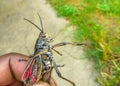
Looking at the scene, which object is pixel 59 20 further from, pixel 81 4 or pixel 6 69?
pixel 6 69

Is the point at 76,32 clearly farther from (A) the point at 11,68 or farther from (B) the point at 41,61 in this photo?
(B) the point at 41,61

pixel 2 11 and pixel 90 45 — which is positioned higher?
pixel 2 11

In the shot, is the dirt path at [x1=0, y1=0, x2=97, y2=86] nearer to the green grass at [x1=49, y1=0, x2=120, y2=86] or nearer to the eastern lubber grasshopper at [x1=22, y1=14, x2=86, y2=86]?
the green grass at [x1=49, y1=0, x2=120, y2=86]

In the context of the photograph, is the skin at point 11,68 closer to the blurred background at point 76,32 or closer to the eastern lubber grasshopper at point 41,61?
the eastern lubber grasshopper at point 41,61

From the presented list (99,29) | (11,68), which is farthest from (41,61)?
(99,29)

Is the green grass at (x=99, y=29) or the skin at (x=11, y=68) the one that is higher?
the green grass at (x=99, y=29)

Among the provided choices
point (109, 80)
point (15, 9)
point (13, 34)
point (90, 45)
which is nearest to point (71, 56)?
point (90, 45)

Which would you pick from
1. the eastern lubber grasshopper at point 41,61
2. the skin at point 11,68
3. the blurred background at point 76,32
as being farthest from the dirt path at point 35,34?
the eastern lubber grasshopper at point 41,61
